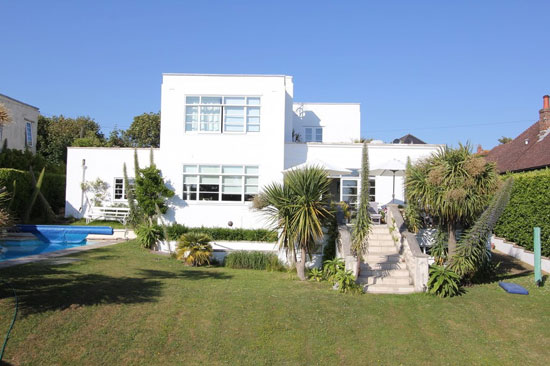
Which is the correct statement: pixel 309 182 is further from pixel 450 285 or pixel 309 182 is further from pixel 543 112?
pixel 543 112

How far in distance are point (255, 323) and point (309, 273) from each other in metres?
4.63

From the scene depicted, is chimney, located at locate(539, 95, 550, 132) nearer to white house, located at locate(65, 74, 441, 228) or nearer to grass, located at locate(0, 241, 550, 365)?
white house, located at locate(65, 74, 441, 228)

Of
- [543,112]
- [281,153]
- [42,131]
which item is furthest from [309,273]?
[42,131]

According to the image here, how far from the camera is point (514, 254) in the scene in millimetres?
17172

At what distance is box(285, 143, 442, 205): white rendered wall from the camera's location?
21.5 m

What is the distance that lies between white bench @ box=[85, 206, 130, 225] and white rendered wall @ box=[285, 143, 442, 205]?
28.7 ft

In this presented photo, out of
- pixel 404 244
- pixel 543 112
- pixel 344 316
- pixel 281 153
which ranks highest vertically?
pixel 543 112

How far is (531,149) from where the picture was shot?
25.0m

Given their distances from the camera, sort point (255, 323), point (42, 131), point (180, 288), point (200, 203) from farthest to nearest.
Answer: point (42, 131), point (200, 203), point (180, 288), point (255, 323)

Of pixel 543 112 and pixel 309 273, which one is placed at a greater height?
pixel 543 112

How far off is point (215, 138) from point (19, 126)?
1831 centimetres

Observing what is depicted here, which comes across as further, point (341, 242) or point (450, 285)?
point (341, 242)

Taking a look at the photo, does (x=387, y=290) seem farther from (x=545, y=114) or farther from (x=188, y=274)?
(x=545, y=114)

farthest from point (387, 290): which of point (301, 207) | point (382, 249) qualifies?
point (301, 207)
